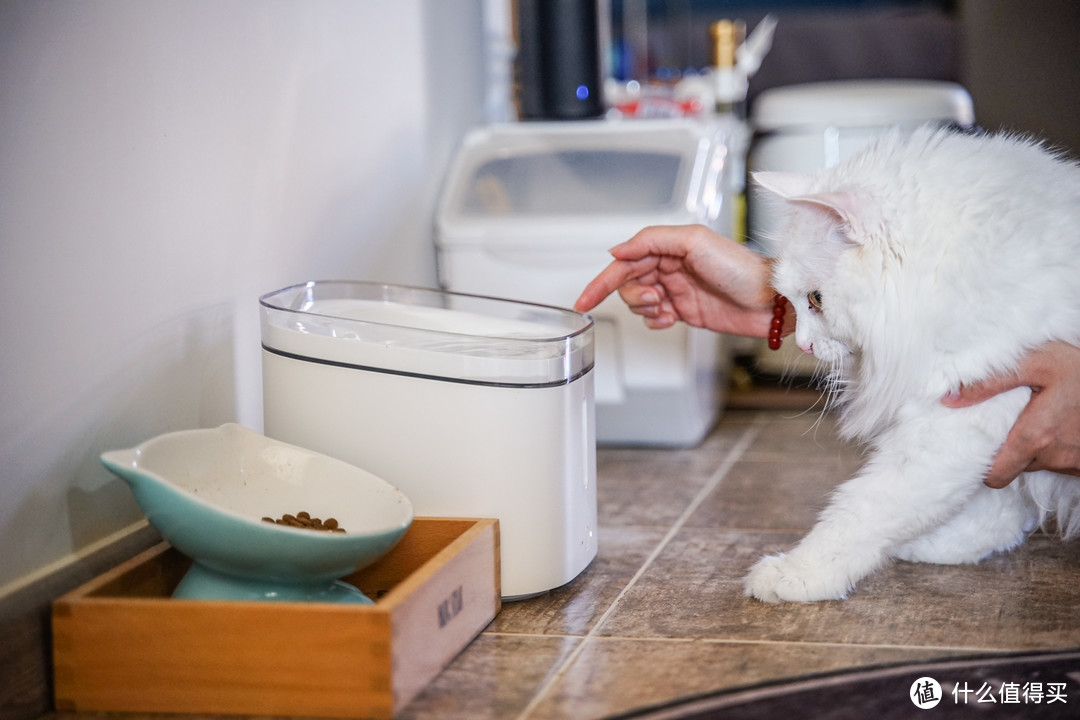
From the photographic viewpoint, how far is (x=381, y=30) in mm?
1901

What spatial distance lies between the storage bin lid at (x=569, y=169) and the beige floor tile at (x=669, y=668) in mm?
1123

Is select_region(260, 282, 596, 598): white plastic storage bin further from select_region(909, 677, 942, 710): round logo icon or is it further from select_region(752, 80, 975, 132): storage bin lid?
select_region(752, 80, 975, 132): storage bin lid

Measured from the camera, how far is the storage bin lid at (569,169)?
6.86 ft

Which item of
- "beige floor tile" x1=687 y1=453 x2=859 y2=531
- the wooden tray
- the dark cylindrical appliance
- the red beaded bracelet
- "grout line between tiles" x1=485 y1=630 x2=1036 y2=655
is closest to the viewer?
the wooden tray

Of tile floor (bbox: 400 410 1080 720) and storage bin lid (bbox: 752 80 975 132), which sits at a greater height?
storage bin lid (bbox: 752 80 975 132)

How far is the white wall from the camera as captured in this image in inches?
40.1

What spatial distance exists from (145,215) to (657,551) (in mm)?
797

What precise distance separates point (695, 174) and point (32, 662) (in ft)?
4.83

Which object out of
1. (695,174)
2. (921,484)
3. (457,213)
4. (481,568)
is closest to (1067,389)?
(921,484)

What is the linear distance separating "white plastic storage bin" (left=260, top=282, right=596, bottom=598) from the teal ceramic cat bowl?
6 cm

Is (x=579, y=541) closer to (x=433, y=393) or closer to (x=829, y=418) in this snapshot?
(x=433, y=393)

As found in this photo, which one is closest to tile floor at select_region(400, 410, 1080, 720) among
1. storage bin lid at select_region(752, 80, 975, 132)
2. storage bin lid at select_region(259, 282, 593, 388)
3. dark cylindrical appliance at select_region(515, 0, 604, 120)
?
storage bin lid at select_region(259, 282, 593, 388)

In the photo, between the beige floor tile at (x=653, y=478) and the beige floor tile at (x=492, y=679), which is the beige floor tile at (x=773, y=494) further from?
the beige floor tile at (x=492, y=679)

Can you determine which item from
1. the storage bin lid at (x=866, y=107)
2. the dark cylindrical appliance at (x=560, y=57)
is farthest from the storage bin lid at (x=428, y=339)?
the storage bin lid at (x=866, y=107)
